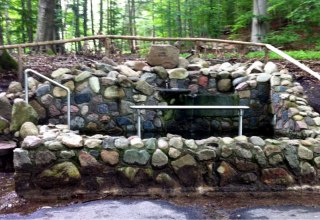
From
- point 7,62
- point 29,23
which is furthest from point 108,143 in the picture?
point 29,23

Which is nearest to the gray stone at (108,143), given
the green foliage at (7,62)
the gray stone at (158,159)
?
the gray stone at (158,159)

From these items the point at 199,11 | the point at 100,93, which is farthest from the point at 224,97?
the point at 199,11

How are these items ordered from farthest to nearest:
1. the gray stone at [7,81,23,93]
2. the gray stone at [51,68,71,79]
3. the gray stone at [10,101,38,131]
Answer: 1. the gray stone at [51,68,71,79]
2. the gray stone at [7,81,23,93]
3. the gray stone at [10,101,38,131]

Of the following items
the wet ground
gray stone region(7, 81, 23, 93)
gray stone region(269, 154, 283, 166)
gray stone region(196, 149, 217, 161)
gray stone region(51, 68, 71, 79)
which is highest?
gray stone region(51, 68, 71, 79)

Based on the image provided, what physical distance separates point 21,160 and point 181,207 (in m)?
1.63

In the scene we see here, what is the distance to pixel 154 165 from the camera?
12.6ft

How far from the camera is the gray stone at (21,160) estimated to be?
371cm

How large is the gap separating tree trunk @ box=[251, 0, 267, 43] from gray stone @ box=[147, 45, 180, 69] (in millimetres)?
5670

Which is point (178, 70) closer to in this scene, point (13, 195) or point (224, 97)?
point (224, 97)

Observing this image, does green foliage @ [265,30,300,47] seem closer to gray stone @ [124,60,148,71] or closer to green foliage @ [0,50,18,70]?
gray stone @ [124,60,148,71]

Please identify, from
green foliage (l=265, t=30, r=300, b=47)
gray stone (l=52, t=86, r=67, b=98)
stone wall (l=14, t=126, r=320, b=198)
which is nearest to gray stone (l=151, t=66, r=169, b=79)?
gray stone (l=52, t=86, r=67, b=98)

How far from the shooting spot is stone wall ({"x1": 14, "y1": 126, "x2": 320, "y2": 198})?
3.76 m

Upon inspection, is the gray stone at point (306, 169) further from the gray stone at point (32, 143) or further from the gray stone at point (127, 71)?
the gray stone at point (127, 71)

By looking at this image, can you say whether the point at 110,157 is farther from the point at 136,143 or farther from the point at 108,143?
the point at 136,143
